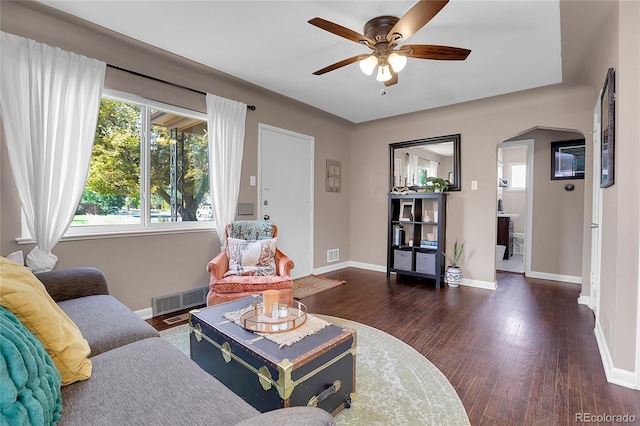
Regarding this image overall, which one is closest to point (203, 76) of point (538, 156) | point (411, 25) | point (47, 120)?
point (47, 120)

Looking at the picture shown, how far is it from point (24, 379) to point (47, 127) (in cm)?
223

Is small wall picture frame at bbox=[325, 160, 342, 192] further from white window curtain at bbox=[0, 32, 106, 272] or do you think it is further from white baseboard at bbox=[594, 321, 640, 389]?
white baseboard at bbox=[594, 321, 640, 389]

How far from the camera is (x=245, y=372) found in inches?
56.8

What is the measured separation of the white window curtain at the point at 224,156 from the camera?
322 cm

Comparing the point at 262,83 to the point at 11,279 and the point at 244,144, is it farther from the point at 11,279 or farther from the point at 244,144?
the point at 11,279

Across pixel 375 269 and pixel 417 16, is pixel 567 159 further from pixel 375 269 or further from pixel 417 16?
pixel 417 16

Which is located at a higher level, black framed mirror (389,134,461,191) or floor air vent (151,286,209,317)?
black framed mirror (389,134,461,191)

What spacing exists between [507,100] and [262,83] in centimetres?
311

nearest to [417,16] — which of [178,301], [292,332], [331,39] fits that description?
[331,39]

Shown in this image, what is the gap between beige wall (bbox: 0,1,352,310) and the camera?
218 cm

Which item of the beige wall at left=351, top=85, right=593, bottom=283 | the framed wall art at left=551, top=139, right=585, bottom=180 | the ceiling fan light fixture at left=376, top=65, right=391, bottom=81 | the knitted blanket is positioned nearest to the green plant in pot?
the beige wall at left=351, top=85, right=593, bottom=283

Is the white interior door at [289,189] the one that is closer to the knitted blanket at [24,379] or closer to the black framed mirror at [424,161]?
the black framed mirror at [424,161]

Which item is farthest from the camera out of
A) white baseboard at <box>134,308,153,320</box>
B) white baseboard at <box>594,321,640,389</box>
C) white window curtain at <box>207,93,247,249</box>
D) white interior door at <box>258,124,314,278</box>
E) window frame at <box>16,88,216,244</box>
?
white interior door at <box>258,124,314,278</box>

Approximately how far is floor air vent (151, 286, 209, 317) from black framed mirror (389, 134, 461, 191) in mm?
3234
